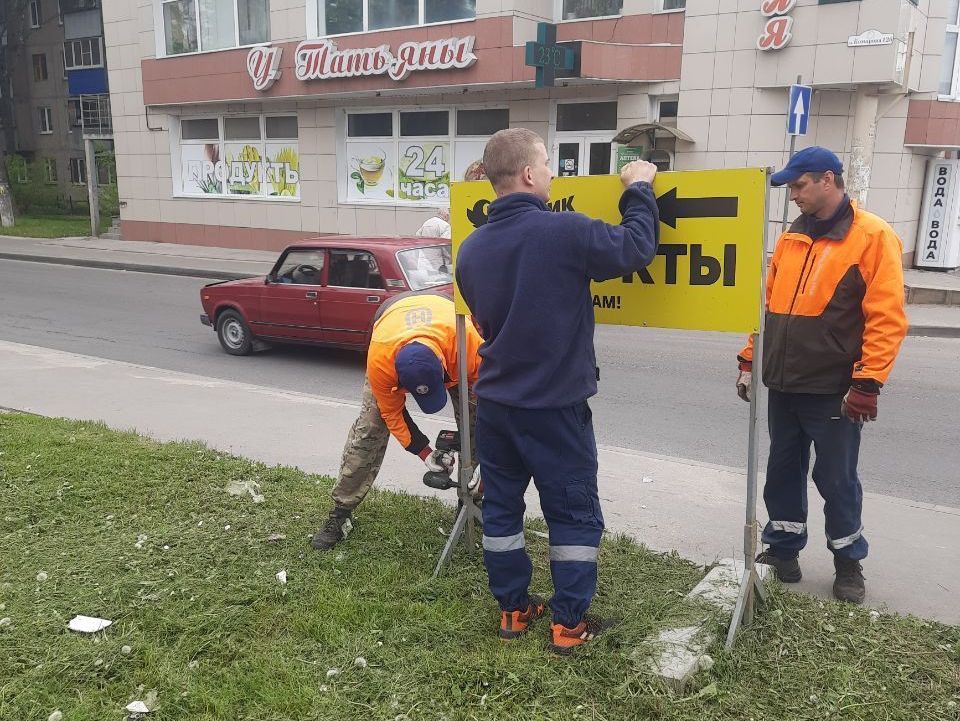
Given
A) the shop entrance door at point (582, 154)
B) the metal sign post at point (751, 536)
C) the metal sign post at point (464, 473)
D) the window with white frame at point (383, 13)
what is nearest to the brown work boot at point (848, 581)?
the metal sign post at point (751, 536)

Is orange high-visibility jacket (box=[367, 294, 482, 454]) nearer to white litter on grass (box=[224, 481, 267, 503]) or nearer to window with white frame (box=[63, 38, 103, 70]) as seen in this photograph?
white litter on grass (box=[224, 481, 267, 503])

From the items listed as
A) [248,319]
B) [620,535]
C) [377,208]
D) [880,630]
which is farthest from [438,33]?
[880,630]

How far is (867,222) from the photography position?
3.56m

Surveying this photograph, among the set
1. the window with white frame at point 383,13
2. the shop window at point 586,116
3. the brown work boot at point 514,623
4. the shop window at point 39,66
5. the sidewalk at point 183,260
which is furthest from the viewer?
the shop window at point 39,66

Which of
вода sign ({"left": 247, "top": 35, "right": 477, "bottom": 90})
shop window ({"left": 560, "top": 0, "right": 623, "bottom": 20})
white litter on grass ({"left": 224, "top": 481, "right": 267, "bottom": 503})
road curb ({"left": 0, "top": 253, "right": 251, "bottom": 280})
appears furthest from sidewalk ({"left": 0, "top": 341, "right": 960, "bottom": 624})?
shop window ({"left": 560, "top": 0, "right": 623, "bottom": 20})

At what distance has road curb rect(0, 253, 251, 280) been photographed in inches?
710

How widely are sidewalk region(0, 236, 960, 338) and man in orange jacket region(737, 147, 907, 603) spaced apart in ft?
30.7

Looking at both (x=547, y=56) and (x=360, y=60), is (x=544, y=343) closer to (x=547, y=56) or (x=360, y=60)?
(x=547, y=56)

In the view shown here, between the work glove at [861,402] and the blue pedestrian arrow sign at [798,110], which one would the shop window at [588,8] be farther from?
the work glove at [861,402]

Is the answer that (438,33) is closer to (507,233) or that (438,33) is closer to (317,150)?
(317,150)

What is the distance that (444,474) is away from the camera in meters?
3.82

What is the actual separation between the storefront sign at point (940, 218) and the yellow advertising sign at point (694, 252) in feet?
46.1

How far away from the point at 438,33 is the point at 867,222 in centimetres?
1545

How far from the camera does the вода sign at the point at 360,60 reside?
1712 cm
